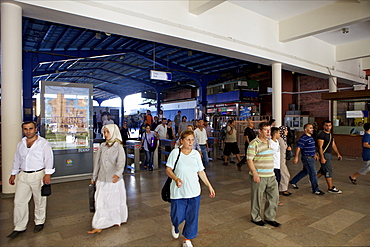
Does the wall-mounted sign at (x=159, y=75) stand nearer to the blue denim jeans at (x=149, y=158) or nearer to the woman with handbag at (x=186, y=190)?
the blue denim jeans at (x=149, y=158)

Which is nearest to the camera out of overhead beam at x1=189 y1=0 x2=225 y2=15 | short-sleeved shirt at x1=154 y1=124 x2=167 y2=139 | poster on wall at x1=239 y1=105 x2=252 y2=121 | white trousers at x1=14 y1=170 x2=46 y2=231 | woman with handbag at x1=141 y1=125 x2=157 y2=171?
white trousers at x1=14 y1=170 x2=46 y2=231

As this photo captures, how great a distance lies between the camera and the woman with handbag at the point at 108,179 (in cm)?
378

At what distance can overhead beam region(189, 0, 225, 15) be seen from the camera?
644cm

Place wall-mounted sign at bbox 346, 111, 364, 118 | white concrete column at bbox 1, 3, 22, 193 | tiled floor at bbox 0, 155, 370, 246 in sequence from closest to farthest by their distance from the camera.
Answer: tiled floor at bbox 0, 155, 370, 246
white concrete column at bbox 1, 3, 22, 193
wall-mounted sign at bbox 346, 111, 364, 118

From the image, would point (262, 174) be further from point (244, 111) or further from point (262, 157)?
point (244, 111)

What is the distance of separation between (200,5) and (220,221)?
5.33 meters

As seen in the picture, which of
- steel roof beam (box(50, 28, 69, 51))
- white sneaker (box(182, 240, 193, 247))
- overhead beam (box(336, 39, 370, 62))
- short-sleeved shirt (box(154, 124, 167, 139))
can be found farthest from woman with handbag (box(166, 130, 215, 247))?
overhead beam (box(336, 39, 370, 62))

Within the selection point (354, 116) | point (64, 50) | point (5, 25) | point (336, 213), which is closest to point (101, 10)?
point (5, 25)

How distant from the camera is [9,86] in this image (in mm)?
5340

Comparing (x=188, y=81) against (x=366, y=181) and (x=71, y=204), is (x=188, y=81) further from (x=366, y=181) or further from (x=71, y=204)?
(x=71, y=204)

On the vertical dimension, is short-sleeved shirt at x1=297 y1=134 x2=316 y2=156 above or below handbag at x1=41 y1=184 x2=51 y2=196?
above

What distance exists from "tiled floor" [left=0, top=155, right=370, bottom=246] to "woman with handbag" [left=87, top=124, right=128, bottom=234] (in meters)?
0.19

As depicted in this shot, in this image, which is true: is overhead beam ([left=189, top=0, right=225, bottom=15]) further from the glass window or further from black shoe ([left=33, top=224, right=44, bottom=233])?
the glass window

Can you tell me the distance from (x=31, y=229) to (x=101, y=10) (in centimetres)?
459
